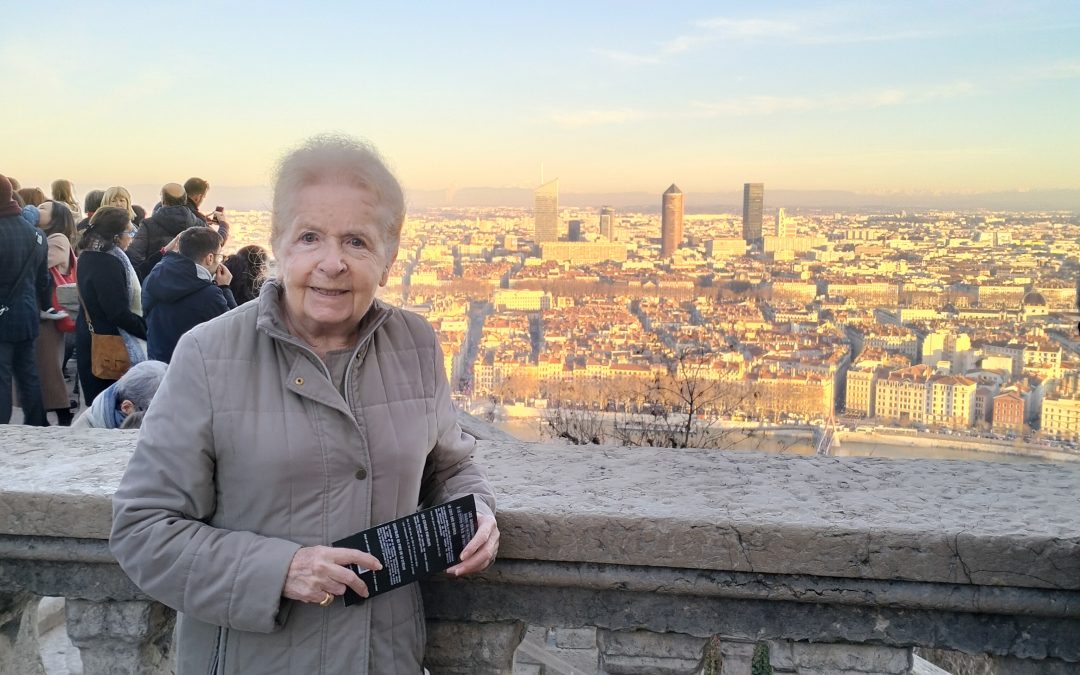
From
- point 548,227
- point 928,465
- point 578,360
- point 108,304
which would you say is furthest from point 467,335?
point 928,465

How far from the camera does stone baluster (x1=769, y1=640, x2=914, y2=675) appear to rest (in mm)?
1542

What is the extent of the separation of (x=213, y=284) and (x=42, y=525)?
3.42m

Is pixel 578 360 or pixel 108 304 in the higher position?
pixel 108 304

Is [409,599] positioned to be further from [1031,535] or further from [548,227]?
[548,227]

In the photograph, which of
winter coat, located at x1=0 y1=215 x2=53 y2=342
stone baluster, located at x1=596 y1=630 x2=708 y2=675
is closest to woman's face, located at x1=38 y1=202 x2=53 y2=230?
winter coat, located at x1=0 y1=215 x2=53 y2=342

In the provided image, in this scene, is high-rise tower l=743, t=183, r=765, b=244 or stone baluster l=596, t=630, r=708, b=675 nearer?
stone baluster l=596, t=630, r=708, b=675

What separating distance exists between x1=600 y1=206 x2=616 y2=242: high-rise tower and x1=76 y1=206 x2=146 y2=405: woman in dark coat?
637 inches

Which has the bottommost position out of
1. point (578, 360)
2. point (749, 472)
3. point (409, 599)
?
point (578, 360)

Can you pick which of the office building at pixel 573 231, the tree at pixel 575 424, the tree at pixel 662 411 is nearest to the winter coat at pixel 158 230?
the tree at pixel 662 411

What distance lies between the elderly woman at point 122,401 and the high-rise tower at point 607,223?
59.8 feet

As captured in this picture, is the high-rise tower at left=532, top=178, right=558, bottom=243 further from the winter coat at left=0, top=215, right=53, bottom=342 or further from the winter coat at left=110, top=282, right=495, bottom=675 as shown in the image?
the winter coat at left=110, top=282, right=495, bottom=675

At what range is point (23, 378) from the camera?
561cm

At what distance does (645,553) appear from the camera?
4.99 ft

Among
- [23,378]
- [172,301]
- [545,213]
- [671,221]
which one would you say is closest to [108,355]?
[172,301]
